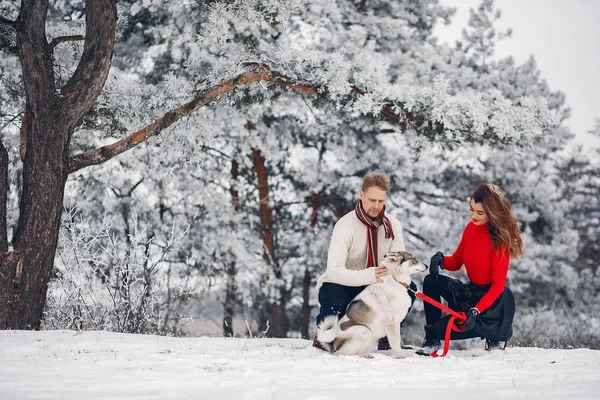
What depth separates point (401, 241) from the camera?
521 centimetres

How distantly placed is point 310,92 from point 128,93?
92.2 inches

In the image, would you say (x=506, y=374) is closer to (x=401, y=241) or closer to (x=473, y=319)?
(x=473, y=319)

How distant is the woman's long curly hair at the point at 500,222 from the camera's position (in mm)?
4973

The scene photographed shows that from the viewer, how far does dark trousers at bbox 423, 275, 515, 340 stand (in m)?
5.08

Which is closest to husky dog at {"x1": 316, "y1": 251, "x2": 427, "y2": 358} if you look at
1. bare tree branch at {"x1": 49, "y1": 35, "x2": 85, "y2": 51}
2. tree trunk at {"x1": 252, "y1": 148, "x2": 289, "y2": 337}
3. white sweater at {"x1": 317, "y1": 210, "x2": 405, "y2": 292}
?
white sweater at {"x1": 317, "y1": 210, "x2": 405, "y2": 292}

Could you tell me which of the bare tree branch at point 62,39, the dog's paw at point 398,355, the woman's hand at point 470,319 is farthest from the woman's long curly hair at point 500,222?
the bare tree branch at point 62,39

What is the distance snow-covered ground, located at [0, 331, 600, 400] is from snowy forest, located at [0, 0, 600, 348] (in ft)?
4.94

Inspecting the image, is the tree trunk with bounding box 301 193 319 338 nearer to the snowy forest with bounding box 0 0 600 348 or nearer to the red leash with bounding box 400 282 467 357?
Answer: the snowy forest with bounding box 0 0 600 348

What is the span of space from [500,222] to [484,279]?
0.57 meters

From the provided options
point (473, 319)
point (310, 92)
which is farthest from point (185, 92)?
point (473, 319)

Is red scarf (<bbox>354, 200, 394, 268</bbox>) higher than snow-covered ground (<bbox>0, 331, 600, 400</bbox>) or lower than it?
higher

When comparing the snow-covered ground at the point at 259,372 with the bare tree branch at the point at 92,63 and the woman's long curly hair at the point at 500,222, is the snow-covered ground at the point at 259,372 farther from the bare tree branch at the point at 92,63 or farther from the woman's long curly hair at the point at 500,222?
the bare tree branch at the point at 92,63

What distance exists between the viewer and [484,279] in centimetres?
521

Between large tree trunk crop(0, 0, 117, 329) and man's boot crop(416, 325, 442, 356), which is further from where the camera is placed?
large tree trunk crop(0, 0, 117, 329)
